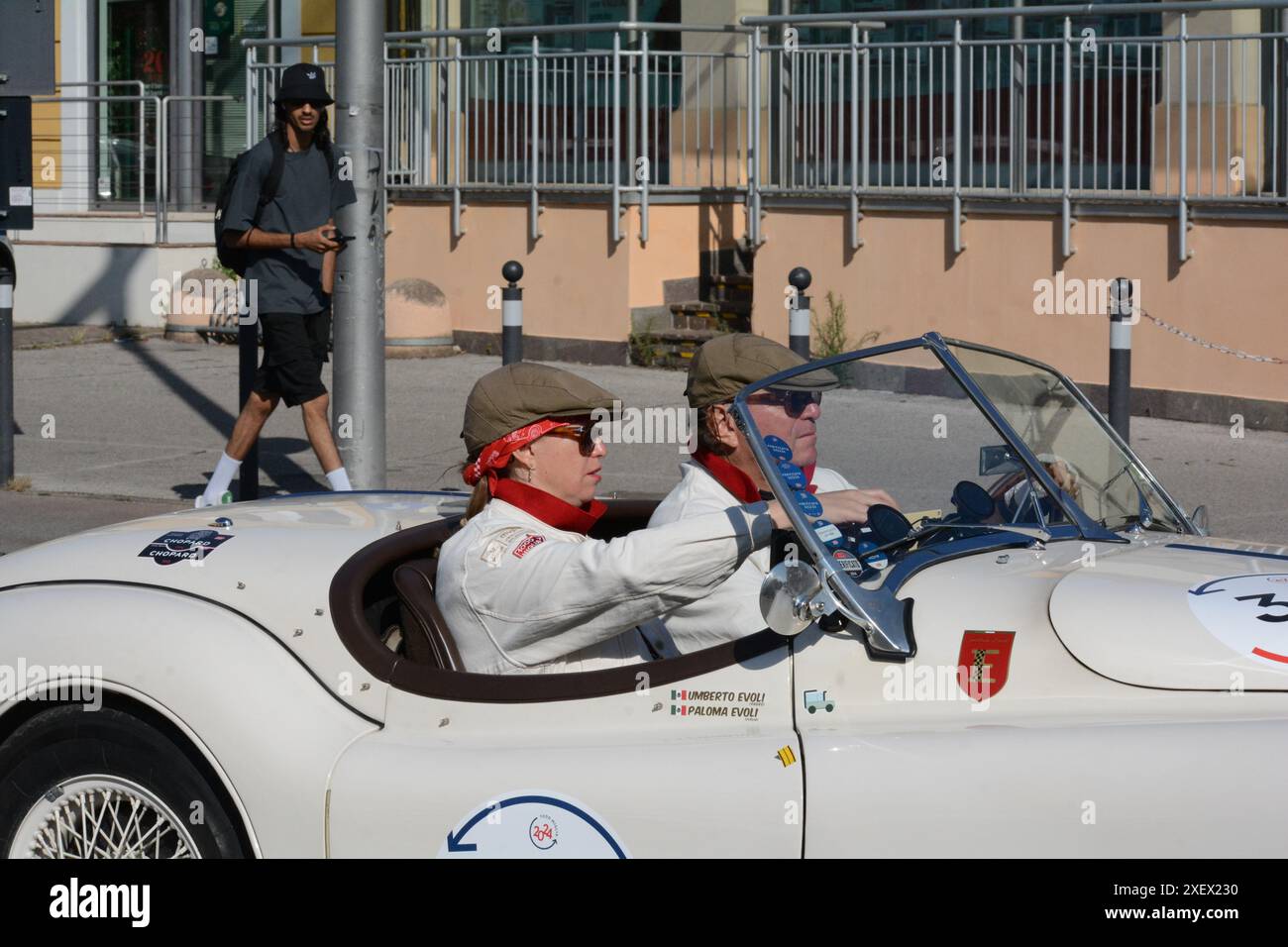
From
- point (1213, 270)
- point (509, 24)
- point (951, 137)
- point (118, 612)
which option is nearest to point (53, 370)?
point (509, 24)

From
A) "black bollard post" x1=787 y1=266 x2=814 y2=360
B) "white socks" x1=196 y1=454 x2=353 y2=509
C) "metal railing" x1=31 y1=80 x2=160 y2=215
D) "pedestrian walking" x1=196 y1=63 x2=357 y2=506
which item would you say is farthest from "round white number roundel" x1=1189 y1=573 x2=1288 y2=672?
"metal railing" x1=31 y1=80 x2=160 y2=215

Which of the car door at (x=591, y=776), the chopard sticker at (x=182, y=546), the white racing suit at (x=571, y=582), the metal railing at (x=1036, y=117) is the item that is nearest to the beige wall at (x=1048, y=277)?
the metal railing at (x=1036, y=117)

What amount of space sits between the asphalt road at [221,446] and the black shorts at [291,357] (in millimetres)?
1125

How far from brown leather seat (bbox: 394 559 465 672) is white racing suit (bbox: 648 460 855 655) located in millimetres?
435

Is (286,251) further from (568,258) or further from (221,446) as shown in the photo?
(568,258)

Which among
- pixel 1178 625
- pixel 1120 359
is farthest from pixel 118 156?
pixel 1178 625

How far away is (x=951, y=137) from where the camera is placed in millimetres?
12422

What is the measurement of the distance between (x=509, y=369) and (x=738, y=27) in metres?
11.3

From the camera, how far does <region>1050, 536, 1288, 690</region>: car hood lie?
2.87m

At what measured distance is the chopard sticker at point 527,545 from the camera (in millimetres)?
3357

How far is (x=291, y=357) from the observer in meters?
8.11

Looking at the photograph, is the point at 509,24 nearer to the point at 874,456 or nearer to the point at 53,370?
the point at 53,370

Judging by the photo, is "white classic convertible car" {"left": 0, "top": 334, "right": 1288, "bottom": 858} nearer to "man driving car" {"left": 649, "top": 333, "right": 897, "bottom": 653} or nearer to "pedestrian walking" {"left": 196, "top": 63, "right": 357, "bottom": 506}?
"man driving car" {"left": 649, "top": 333, "right": 897, "bottom": 653}

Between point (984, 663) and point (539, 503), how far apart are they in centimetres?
97
